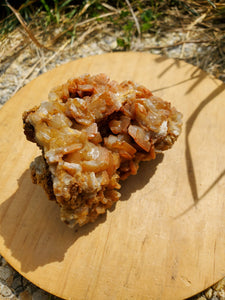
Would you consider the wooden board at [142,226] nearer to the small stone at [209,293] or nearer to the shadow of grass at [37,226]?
the shadow of grass at [37,226]

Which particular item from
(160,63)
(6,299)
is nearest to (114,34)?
(160,63)

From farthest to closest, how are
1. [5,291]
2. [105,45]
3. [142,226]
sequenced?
[105,45]
[5,291]
[142,226]

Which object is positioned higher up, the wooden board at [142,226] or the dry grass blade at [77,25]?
the dry grass blade at [77,25]

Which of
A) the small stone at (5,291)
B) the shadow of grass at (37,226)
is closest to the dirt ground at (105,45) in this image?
the shadow of grass at (37,226)

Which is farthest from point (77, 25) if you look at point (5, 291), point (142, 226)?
point (5, 291)

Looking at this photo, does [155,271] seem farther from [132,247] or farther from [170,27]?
[170,27]

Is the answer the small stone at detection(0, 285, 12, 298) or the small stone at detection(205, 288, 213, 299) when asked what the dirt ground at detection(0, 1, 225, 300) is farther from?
the small stone at detection(205, 288, 213, 299)

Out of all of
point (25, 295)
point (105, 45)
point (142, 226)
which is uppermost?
point (105, 45)

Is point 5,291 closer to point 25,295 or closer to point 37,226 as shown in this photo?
point 25,295

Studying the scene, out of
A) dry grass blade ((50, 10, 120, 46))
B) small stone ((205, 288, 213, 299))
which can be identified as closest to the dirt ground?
dry grass blade ((50, 10, 120, 46))
